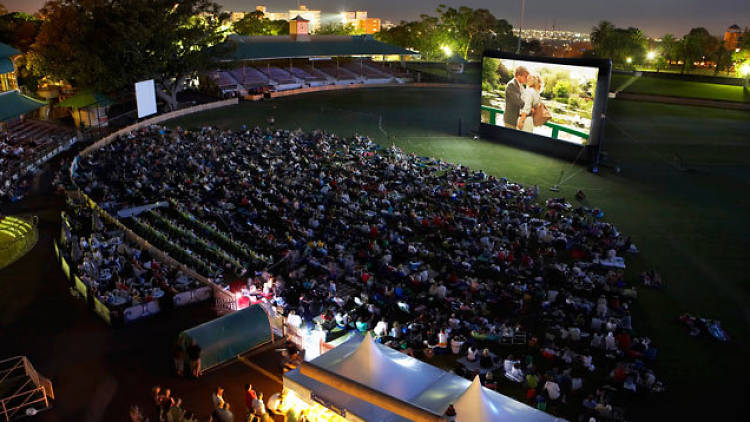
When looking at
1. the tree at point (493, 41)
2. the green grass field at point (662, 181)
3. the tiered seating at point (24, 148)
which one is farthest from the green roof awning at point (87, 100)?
the tree at point (493, 41)

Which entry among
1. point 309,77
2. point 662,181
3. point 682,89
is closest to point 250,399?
point 662,181

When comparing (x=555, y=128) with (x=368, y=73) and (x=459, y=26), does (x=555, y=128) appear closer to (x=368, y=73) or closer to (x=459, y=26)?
(x=368, y=73)

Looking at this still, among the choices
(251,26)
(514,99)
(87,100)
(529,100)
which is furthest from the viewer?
(251,26)

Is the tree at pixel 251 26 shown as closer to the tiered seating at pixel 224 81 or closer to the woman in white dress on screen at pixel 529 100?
the tiered seating at pixel 224 81

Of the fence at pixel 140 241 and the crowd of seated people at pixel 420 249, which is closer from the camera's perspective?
the crowd of seated people at pixel 420 249

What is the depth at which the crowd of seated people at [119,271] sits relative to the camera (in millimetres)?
13531

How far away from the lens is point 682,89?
60.8m

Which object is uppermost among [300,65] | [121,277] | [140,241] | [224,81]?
[300,65]

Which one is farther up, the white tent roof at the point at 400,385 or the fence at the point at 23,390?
the white tent roof at the point at 400,385

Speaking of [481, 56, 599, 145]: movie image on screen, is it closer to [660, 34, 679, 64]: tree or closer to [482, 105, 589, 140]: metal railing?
[482, 105, 589, 140]: metal railing

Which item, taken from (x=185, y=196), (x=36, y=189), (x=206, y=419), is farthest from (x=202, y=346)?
(x=36, y=189)

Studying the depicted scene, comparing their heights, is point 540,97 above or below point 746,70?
below

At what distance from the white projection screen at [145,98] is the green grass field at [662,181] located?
78.7 inches

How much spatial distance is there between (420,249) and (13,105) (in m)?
22.7
